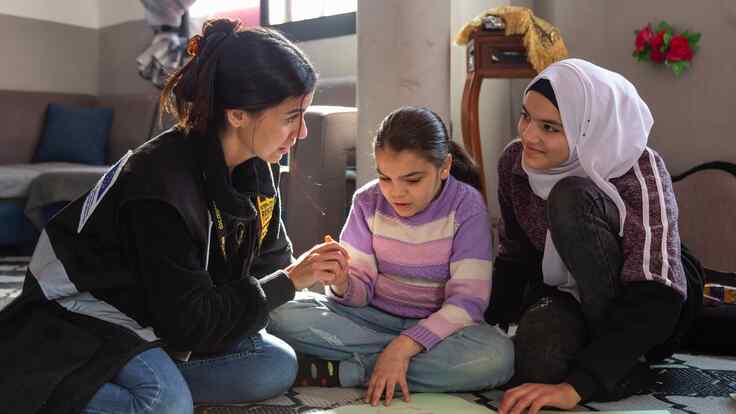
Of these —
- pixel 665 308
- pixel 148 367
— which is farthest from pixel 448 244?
pixel 148 367

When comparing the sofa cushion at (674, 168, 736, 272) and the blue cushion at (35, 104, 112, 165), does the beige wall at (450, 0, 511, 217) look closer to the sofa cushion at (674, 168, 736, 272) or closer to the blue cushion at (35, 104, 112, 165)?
the sofa cushion at (674, 168, 736, 272)

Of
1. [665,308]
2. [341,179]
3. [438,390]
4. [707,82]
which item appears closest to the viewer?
[665,308]

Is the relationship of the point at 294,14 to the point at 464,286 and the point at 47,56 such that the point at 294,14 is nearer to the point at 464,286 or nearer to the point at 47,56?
the point at 47,56

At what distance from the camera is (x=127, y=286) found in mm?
1197

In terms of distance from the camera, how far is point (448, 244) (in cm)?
153

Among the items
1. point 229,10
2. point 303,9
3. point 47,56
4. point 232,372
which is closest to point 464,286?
point 232,372

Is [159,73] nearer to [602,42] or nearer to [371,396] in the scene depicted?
[602,42]

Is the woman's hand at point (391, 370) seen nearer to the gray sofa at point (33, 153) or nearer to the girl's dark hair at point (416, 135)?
the girl's dark hair at point (416, 135)

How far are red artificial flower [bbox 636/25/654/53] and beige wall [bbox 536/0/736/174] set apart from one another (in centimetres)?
7

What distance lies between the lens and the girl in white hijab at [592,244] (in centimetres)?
133

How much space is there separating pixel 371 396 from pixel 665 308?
54cm

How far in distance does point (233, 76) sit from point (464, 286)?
1.94 ft

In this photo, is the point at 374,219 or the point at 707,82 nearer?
the point at 374,219

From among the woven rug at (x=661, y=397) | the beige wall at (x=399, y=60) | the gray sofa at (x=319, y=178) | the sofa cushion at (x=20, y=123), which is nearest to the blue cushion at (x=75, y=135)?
the sofa cushion at (x=20, y=123)
